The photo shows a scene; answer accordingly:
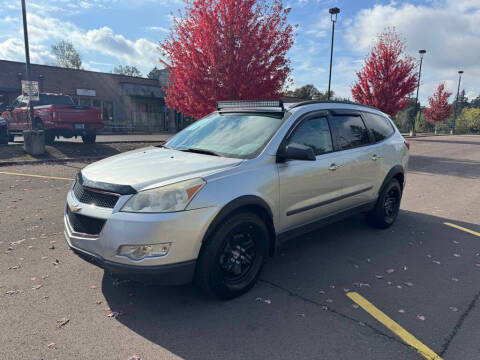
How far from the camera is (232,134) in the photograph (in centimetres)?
386

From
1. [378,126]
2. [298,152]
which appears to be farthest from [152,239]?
[378,126]

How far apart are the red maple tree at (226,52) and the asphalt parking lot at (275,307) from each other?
8.09 meters

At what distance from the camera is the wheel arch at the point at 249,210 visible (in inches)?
113

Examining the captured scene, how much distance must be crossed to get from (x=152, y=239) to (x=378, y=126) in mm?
4018

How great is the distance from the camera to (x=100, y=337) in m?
2.61

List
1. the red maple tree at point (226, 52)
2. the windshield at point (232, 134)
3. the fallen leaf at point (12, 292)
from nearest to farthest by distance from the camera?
the fallen leaf at point (12, 292)
the windshield at point (232, 134)
the red maple tree at point (226, 52)

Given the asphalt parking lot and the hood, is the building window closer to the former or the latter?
the asphalt parking lot

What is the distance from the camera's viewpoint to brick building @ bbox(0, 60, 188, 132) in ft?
91.0

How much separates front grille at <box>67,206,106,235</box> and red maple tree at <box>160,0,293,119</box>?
9436 mm

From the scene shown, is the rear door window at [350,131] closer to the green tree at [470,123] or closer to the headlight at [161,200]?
the headlight at [161,200]

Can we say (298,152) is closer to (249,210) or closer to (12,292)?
(249,210)

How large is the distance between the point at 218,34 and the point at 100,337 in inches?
426

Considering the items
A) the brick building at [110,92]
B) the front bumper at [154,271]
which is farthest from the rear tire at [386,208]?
the brick building at [110,92]

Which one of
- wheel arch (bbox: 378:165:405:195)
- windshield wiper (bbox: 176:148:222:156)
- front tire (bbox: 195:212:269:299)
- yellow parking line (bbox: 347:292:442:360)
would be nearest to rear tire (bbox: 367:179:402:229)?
wheel arch (bbox: 378:165:405:195)
